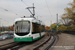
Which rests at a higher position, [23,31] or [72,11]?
[72,11]

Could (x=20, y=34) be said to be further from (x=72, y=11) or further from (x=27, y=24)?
(x=72, y=11)

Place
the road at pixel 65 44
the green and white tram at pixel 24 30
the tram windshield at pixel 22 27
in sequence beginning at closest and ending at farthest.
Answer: the road at pixel 65 44
the green and white tram at pixel 24 30
the tram windshield at pixel 22 27

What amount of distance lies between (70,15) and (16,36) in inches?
1165

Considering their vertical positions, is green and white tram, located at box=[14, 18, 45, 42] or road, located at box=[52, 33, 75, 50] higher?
green and white tram, located at box=[14, 18, 45, 42]

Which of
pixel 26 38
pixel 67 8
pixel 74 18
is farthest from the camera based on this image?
pixel 67 8

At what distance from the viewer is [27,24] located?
15617mm

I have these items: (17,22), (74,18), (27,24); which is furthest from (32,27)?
(74,18)

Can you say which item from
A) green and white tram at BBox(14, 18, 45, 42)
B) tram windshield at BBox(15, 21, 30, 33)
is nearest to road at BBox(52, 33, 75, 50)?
green and white tram at BBox(14, 18, 45, 42)

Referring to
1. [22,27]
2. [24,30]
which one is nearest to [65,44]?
[24,30]

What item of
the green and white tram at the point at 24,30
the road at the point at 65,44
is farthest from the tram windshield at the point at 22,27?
the road at the point at 65,44

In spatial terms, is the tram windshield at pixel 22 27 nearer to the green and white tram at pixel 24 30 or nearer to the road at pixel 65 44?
the green and white tram at pixel 24 30

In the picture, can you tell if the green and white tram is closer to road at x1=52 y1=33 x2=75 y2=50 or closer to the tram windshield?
the tram windshield

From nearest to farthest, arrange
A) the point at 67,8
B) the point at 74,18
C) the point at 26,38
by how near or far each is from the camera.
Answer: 1. the point at 26,38
2. the point at 74,18
3. the point at 67,8

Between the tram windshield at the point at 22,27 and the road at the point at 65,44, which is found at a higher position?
the tram windshield at the point at 22,27
